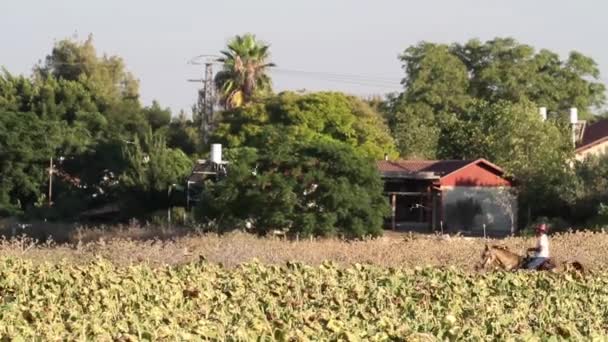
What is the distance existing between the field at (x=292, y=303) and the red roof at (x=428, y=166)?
3653 cm

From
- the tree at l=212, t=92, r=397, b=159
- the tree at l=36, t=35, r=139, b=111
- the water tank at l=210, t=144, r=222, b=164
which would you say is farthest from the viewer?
the tree at l=36, t=35, r=139, b=111

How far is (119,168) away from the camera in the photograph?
6606 cm

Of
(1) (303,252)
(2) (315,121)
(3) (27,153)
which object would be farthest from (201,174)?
(1) (303,252)

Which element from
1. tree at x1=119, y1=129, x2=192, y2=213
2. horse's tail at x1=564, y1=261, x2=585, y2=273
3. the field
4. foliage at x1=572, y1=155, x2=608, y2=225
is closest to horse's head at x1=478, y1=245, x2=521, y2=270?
horse's tail at x1=564, y1=261, x2=585, y2=273

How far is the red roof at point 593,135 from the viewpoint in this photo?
71.4 m

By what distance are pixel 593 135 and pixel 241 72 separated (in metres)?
23.5

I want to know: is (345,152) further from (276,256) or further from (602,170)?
(276,256)

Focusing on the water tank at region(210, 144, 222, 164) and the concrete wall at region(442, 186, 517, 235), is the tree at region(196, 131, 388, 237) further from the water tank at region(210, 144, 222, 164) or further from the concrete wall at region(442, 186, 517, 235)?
the concrete wall at region(442, 186, 517, 235)

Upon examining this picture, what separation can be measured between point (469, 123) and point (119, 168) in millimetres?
21829

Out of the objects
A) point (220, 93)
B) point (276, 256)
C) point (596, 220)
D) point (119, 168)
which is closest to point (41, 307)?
point (276, 256)

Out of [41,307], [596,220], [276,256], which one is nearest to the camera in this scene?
[41,307]

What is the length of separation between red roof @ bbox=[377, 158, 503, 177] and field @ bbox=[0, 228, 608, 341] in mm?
36526

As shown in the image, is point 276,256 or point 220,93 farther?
point 220,93

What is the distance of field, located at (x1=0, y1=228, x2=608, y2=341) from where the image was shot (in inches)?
464
